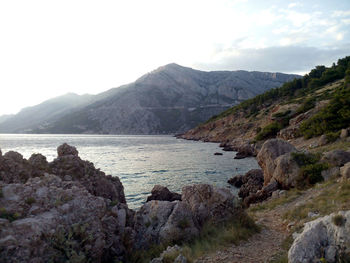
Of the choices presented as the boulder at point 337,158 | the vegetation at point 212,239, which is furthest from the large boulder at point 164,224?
the boulder at point 337,158

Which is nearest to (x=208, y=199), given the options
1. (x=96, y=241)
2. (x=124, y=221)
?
(x=124, y=221)

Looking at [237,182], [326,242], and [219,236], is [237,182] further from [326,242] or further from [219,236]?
[326,242]

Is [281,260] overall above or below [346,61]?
below

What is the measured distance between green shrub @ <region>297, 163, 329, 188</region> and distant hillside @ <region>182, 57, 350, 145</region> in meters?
14.3

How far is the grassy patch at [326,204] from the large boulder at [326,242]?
3792mm

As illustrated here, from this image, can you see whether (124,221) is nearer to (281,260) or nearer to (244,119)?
(281,260)

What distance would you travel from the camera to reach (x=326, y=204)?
30.2 ft

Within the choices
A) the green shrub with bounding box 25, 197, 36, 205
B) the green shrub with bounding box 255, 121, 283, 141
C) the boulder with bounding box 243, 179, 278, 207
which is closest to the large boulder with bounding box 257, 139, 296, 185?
the boulder with bounding box 243, 179, 278, 207

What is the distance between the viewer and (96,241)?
20.0 ft

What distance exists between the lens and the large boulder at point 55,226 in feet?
16.1

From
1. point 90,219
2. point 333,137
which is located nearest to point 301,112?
point 333,137

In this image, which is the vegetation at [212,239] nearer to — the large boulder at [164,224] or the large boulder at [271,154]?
the large boulder at [164,224]

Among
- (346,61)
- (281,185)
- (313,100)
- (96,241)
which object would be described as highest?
(346,61)

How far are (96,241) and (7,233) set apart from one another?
213 cm
